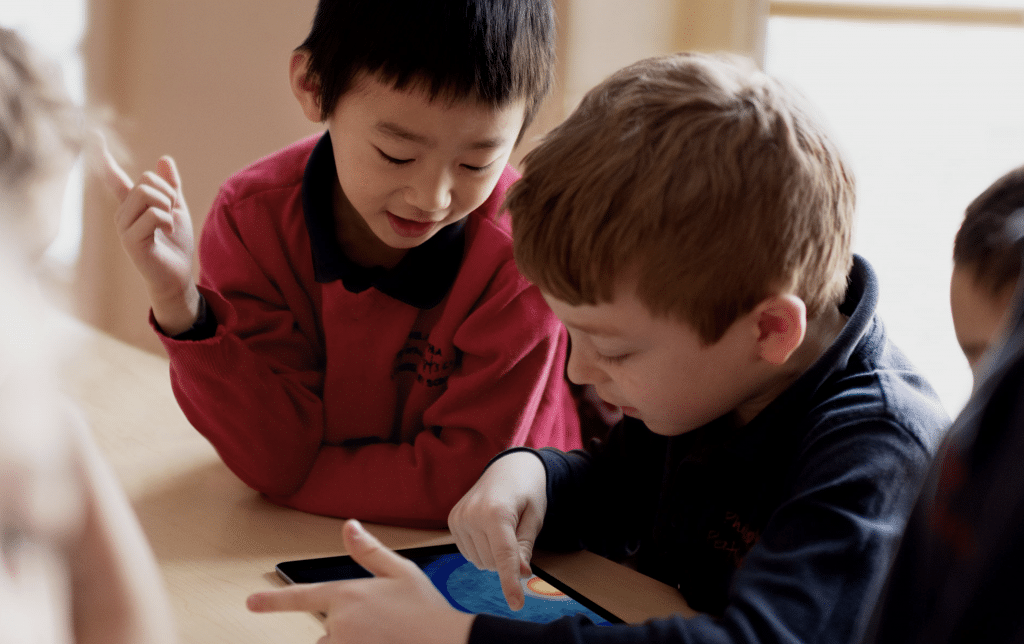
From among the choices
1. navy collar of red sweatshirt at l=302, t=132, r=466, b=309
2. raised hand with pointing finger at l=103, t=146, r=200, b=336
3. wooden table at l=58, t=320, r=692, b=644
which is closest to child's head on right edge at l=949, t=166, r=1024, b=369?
wooden table at l=58, t=320, r=692, b=644

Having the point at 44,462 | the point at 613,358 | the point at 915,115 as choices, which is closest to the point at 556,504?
the point at 613,358

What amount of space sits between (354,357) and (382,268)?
0.10 metres

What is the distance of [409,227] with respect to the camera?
957mm

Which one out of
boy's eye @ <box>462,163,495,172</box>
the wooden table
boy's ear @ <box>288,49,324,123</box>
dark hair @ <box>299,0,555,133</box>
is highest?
dark hair @ <box>299,0,555,133</box>

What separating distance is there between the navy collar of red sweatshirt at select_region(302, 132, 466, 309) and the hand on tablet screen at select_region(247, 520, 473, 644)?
413mm

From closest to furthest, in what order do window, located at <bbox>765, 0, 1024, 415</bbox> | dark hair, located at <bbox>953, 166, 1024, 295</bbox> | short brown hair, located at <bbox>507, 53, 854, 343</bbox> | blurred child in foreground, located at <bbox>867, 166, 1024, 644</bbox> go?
1. blurred child in foreground, located at <bbox>867, 166, 1024, 644</bbox>
2. dark hair, located at <bbox>953, 166, 1024, 295</bbox>
3. short brown hair, located at <bbox>507, 53, 854, 343</bbox>
4. window, located at <bbox>765, 0, 1024, 415</bbox>

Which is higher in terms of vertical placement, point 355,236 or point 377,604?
point 355,236

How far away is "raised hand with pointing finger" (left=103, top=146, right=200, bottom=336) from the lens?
0.91 meters

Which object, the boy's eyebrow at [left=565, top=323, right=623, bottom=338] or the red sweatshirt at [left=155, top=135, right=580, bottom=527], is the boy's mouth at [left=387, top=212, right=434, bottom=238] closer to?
the red sweatshirt at [left=155, top=135, right=580, bottom=527]

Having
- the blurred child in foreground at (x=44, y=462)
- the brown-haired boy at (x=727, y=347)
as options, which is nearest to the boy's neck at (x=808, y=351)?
the brown-haired boy at (x=727, y=347)

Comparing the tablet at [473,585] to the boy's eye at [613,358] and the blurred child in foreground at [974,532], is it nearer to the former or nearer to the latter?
the boy's eye at [613,358]

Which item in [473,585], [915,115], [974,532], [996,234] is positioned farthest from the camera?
[915,115]

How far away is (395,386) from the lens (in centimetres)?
106

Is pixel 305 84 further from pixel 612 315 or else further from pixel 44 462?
pixel 44 462
